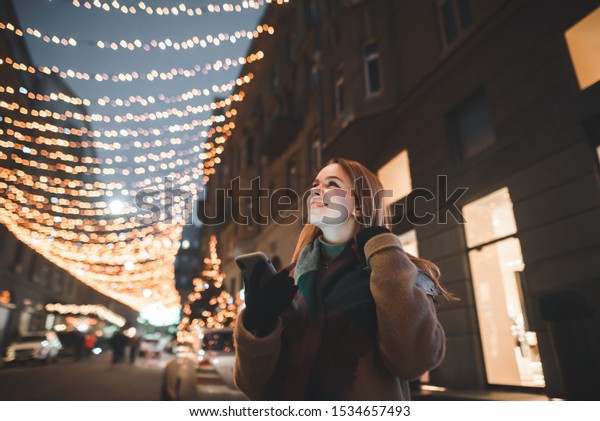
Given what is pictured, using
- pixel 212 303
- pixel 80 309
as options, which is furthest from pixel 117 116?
pixel 212 303

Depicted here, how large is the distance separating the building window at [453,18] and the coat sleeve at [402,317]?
625 centimetres

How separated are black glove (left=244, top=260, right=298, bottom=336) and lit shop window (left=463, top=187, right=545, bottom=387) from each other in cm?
456

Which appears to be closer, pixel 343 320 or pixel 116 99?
pixel 343 320

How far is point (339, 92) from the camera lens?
9.12m

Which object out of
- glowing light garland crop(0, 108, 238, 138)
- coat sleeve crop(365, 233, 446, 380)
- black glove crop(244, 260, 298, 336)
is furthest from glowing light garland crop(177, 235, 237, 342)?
coat sleeve crop(365, 233, 446, 380)

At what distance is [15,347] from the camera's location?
3.99 m

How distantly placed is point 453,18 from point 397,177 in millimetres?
2978

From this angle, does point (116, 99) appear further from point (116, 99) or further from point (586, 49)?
point (586, 49)

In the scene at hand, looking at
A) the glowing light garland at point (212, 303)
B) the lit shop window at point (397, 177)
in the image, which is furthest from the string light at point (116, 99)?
the glowing light garland at point (212, 303)

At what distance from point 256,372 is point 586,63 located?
480 centimetres

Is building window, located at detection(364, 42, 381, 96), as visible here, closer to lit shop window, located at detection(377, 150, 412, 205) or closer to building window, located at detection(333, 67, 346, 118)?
building window, located at detection(333, 67, 346, 118)

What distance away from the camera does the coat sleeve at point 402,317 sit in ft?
3.46
